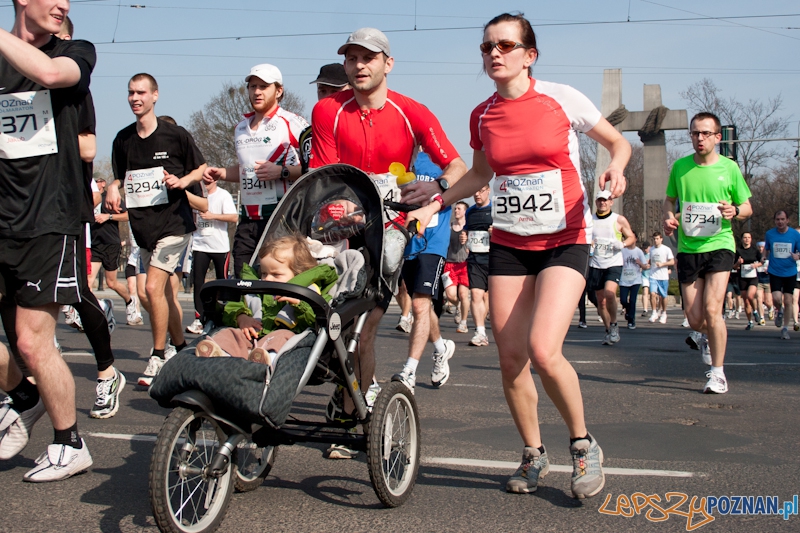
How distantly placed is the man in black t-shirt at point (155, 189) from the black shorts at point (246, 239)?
0.80 meters

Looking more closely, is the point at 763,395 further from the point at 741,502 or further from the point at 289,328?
the point at 289,328

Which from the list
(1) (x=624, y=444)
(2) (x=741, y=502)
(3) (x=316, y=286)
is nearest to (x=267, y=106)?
(3) (x=316, y=286)

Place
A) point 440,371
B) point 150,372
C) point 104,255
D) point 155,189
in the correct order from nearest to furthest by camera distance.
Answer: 1. point 150,372
2. point 155,189
3. point 440,371
4. point 104,255

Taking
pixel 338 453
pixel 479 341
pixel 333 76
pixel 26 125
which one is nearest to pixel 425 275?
pixel 333 76

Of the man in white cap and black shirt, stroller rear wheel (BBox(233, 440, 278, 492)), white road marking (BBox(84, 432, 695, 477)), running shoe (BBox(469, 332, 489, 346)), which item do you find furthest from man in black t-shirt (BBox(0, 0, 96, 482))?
running shoe (BBox(469, 332, 489, 346))

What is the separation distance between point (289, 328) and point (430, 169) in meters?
4.03

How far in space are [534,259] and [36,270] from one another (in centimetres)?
242

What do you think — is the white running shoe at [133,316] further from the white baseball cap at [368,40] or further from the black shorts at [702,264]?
the white baseball cap at [368,40]

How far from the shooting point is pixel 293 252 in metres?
4.24

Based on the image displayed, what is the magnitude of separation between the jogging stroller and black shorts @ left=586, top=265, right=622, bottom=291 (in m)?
8.89

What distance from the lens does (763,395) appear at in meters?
7.37

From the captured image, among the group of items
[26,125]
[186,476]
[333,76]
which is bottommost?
[186,476]

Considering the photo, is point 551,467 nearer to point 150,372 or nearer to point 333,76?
point 333,76

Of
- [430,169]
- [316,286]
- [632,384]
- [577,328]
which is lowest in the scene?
[577,328]
